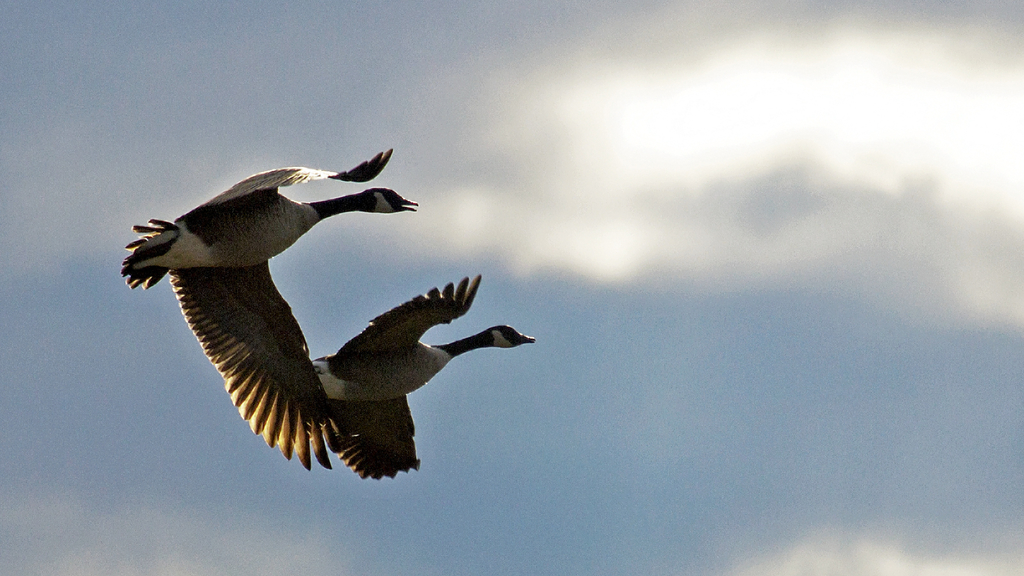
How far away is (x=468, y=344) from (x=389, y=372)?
2000 mm

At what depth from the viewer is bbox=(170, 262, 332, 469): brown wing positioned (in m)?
15.5

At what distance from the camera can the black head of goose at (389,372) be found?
589 inches

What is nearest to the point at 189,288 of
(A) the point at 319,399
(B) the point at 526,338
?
(A) the point at 319,399

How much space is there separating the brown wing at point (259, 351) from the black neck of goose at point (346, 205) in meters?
0.98

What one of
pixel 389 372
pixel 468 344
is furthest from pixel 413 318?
pixel 468 344

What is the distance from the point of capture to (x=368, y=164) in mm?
13062

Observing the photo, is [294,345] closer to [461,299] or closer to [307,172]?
[461,299]

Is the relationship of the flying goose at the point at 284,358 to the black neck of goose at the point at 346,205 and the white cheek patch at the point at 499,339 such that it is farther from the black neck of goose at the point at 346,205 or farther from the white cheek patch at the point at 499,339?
the white cheek patch at the point at 499,339

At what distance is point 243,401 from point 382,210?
2.85 meters

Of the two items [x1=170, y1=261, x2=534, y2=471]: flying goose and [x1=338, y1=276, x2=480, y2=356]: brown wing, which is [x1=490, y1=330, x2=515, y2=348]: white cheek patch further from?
[x1=338, y1=276, x2=480, y2=356]: brown wing

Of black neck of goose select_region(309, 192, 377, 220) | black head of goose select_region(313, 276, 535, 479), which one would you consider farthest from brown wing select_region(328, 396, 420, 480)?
black neck of goose select_region(309, 192, 377, 220)

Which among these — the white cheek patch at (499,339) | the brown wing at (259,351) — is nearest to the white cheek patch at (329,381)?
the brown wing at (259,351)

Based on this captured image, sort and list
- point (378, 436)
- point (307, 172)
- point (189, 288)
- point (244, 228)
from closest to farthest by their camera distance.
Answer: point (307, 172) → point (244, 228) → point (189, 288) → point (378, 436)

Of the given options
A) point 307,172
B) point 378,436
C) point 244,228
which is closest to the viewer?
point 307,172
